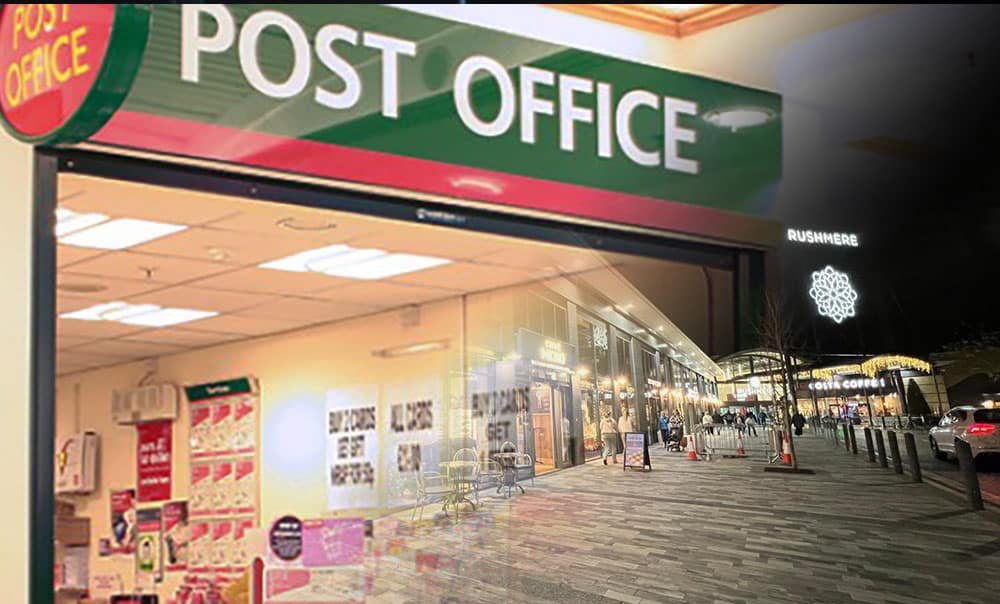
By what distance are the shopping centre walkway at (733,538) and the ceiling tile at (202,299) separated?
1274mm

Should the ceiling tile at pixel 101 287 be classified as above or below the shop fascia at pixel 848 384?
above

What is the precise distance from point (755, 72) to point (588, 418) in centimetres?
116

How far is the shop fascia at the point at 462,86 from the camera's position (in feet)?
7.32

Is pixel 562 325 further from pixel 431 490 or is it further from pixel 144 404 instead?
pixel 144 404

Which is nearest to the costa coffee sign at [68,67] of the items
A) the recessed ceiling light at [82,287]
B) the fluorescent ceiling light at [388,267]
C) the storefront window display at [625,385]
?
→ the recessed ceiling light at [82,287]

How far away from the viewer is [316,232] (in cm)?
275

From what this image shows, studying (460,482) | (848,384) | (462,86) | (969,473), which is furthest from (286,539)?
(969,473)

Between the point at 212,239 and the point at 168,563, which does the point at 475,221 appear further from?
the point at 168,563

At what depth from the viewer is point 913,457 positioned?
2492 millimetres

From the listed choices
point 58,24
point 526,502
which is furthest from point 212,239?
point 526,502

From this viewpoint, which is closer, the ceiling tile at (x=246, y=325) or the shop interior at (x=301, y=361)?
the shop interior at (x=301, y=361)

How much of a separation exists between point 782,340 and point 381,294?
4.92 feet

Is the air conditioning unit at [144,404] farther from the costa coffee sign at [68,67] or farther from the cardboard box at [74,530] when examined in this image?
the costa coffee sign at [68,67]

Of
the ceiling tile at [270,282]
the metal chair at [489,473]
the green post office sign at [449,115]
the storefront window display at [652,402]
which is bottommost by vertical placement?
the metal chair at [489,473]
